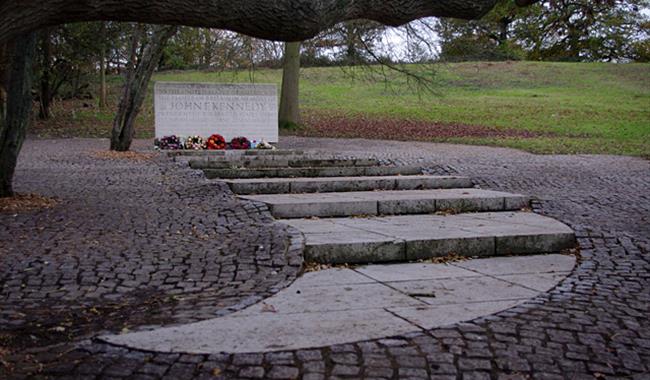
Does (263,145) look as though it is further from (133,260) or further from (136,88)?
(133,260)

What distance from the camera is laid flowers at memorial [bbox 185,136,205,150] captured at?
15.0m

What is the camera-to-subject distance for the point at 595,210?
26.6 feet

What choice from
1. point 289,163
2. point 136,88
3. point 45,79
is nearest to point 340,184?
point 289,163

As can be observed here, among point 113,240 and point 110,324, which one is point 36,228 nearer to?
point 113,240

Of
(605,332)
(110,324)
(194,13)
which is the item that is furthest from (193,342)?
(605,332)

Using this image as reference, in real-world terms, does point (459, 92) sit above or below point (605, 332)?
above

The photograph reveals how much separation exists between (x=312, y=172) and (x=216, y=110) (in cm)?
527

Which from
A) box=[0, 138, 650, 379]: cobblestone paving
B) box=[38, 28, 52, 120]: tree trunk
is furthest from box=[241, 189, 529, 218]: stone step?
box=[38, 28, 52, 120]: tree trunk

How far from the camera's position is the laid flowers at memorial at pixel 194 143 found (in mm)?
14992

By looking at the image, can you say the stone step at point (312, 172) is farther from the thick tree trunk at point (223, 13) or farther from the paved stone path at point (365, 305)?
the thick tree trunk at point (223, 13)

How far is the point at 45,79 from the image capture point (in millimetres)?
25344

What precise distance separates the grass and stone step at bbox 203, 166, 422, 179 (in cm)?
662

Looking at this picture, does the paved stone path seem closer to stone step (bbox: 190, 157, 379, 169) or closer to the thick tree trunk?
the thick tree trunk

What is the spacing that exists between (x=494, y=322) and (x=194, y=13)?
8.18ft
